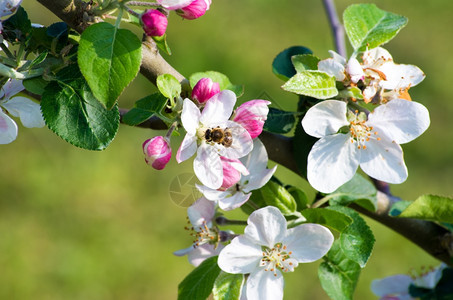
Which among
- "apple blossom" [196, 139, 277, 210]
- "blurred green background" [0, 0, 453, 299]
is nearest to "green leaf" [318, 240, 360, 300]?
"apple blossom" [196, 139, 277, 210]

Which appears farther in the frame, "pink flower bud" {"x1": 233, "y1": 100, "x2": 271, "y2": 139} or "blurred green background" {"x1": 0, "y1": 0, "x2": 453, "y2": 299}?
"blurred green background" {"x1": 0, "y1": 0, "x2": 453, "y2": 299}

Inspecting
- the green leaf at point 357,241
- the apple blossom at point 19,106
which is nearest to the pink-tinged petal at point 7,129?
the apple blossom at point 19,106

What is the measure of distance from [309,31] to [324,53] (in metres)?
0.29

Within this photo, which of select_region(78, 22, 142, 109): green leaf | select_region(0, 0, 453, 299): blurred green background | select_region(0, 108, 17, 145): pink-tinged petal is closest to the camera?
select_region(78, 22, 142, 109): green leaf

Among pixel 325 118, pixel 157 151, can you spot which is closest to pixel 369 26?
pixel 325 118

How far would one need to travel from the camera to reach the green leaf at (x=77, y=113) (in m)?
0.74

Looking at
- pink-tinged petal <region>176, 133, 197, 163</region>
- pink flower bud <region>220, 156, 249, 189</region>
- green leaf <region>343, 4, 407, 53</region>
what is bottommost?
pink flower bud <region>220, 156, 249, 189</region>

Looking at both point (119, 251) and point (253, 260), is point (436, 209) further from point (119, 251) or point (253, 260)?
point (119, 251)

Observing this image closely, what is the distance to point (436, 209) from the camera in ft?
3.15

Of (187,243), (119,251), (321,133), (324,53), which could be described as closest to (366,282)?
(187,243)

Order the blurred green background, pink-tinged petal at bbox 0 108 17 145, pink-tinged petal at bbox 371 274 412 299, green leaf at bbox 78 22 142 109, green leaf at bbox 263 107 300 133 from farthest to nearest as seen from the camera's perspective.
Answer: the blurred green background, pink-tinged petal at bbox 371 274 412 299, green leaf at bbox 263 107 300 133, pink-tinged petal at bbox 0 108 17 145, green leaf at bbox 78 22 142 109

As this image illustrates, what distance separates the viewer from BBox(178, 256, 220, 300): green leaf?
868mm

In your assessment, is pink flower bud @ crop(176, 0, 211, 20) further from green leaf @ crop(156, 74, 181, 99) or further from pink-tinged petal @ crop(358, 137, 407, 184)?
pink-tinged petal @ crop(358, 137, 407, 184)

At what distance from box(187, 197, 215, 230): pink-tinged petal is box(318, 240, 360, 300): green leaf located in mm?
203
